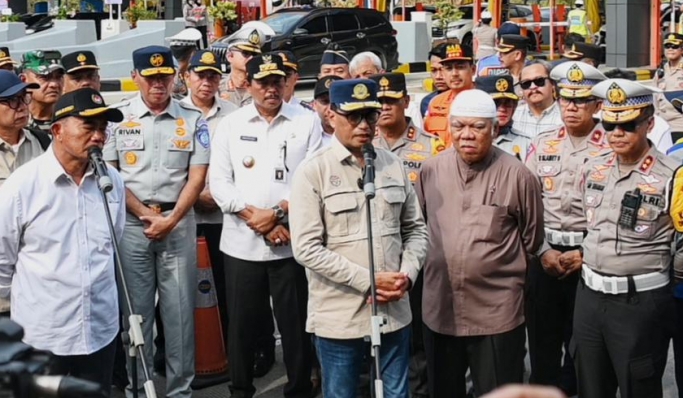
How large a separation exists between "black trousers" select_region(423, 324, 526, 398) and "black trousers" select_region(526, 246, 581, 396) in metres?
0.84

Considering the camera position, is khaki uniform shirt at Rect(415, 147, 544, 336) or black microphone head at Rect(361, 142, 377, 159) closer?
black microphone head at Rect(361, 142, 377, 159)

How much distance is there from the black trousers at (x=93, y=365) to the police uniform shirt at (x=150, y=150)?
1.41 m

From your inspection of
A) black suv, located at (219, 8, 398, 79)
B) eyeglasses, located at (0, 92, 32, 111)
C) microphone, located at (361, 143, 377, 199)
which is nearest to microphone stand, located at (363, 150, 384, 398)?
microphone, located at (361, 143, 377, 199)

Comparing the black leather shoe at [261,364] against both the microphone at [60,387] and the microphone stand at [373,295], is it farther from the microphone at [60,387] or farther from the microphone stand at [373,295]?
the microphone at [60,387]

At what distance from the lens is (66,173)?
502 cm

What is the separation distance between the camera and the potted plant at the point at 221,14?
1105 inches

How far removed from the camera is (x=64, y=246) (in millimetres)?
4996

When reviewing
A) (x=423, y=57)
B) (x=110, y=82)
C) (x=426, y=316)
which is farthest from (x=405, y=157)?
(x=423, y=57)

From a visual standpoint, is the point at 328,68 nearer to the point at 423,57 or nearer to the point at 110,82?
the point at 110,82

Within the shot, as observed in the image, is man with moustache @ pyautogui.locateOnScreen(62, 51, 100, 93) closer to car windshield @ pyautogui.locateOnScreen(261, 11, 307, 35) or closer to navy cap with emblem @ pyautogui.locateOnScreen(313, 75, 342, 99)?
navy cap with emblem @ pyautogui.locateOnScreen(313, 75, 342, 99)

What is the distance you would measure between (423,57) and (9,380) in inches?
1069

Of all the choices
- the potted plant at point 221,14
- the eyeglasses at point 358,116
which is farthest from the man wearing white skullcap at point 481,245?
the potted plant at point 221,14

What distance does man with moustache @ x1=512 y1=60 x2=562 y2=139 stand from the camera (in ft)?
24.5

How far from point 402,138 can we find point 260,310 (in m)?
1.35
